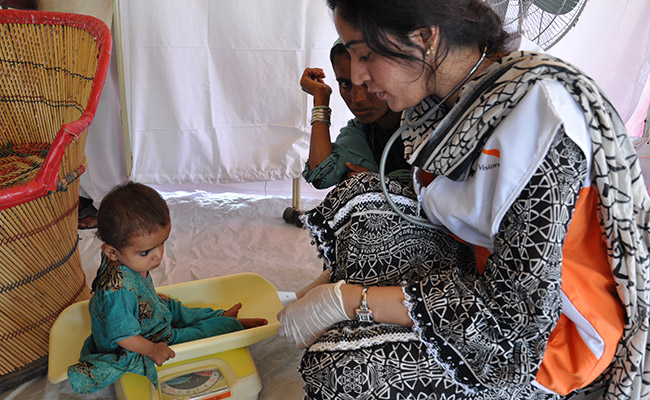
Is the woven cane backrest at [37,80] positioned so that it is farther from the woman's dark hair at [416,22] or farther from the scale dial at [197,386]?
the woman's dark hair at [416,22]

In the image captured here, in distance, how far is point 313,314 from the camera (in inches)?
37.9

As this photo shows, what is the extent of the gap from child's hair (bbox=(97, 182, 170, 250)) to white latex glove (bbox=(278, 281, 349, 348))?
32cm

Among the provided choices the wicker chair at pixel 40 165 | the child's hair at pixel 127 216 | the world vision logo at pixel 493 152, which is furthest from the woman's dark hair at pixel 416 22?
the wicker chair at pixel 40 165

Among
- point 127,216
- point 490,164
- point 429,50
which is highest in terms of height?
point 429,50

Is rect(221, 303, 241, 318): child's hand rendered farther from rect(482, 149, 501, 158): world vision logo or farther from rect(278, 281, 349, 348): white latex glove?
rect(482, 149, 501, 158): world vision logo

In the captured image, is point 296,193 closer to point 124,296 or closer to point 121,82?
point 121,82

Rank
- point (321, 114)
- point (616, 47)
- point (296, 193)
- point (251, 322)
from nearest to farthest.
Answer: point (251, 322) → point (321, 114) → point (296, 193) → point (616, 47)

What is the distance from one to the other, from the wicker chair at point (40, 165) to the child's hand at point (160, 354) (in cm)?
34

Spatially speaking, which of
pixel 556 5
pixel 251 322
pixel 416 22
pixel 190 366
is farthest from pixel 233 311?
pixel 556 5

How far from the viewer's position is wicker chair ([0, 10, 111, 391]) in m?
1.10

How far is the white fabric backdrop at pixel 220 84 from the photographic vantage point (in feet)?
6.05

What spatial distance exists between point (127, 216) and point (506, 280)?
71 cm

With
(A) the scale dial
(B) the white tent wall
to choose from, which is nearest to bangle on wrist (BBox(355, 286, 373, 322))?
(A) the scale dial

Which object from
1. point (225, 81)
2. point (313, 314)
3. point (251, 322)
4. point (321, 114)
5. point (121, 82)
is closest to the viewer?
point (313, 314)
